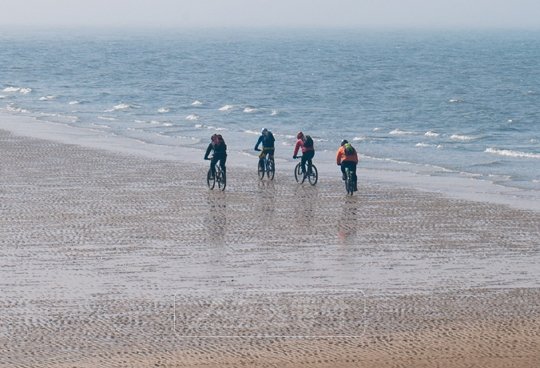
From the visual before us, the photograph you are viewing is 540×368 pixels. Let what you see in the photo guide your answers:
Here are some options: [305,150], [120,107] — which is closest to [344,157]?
[305,150]

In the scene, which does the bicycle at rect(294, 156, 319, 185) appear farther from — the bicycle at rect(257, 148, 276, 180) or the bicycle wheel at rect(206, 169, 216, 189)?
the bicycle wheel at rect(206, 169, 216, 189)

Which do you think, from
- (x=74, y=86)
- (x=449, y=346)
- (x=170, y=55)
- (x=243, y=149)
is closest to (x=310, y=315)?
(x=449, y=346)

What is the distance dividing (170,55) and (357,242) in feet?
398

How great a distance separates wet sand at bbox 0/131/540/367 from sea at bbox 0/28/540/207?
22.1ft

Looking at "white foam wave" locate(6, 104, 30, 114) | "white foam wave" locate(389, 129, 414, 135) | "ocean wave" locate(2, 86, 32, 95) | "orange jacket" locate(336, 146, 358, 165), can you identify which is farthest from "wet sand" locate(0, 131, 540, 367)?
"ocean wave" locate(2, 86, 32, 95)

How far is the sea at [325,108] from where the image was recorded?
3997 centimetres

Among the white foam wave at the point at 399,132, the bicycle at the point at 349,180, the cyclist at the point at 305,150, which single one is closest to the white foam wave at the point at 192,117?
the white foam wave at the point at 399,132

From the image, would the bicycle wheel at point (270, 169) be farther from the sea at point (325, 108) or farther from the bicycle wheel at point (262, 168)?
the sea at point (325, 108)

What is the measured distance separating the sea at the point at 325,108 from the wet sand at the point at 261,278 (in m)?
6.75

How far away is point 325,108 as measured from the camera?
63.8 m

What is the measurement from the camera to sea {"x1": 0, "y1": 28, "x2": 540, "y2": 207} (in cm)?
3997

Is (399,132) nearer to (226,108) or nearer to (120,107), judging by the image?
(226,108)

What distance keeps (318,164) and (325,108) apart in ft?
89.6

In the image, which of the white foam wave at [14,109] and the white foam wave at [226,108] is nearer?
the white foam wave at [14,109]
